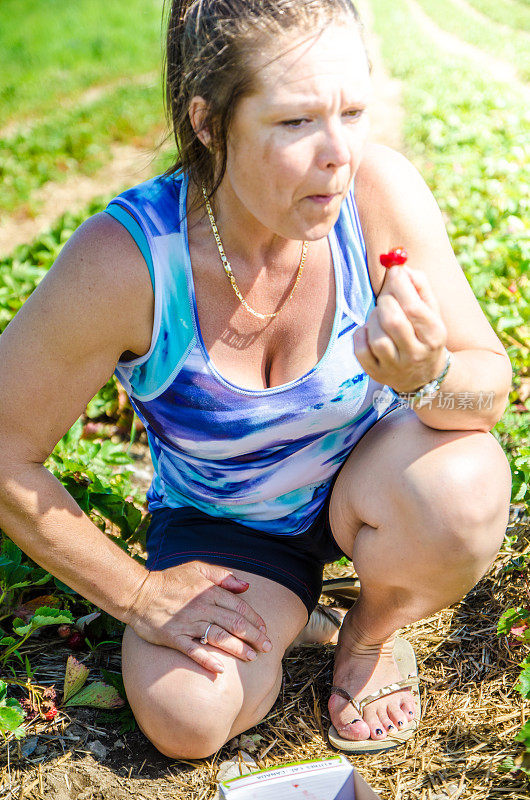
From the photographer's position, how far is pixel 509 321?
2.53 meters

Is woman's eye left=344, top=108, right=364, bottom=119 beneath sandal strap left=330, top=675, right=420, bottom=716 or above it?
above

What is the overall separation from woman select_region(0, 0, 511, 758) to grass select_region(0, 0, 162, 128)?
5298mm

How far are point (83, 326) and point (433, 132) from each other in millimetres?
3943

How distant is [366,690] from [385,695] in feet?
0.14

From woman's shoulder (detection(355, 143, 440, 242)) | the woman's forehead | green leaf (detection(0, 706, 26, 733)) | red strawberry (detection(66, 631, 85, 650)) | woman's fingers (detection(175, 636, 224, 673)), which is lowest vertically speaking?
red strawberry (detection(66, 631, 85, 650))

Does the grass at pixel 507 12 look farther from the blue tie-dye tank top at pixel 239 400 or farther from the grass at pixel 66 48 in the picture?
the blue tie-dye tank top at pixel 239 400

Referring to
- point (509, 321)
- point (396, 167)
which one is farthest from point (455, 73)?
point (396, 167)

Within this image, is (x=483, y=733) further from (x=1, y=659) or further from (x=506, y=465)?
(x=1, y=659)

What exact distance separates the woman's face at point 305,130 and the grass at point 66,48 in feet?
17.9

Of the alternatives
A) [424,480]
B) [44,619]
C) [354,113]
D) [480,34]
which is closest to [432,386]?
[424,480]

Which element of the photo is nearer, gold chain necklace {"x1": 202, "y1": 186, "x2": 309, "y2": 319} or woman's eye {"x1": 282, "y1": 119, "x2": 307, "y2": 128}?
woman's eye {"x1": 282, "y1": 119, "x2": 307, "y2": 128}

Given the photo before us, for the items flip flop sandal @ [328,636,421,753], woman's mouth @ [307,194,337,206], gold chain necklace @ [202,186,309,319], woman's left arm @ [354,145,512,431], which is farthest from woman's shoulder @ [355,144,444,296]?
flip flop sandal @ [328,636,421,753]

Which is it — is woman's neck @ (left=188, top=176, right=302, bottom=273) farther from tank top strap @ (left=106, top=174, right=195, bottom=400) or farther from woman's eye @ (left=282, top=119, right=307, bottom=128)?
woman's eye @ (left=282, top=119, right=307, bottom=128)

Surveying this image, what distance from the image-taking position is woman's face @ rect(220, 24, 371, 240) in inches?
52.9
